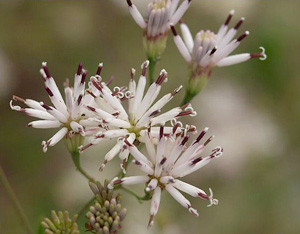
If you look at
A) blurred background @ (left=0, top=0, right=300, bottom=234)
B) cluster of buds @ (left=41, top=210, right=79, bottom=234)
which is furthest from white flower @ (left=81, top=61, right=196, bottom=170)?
blurred background @ (left=0, top=0, right=300, bottom=234)

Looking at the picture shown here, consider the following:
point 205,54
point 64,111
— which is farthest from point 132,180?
point 205,54

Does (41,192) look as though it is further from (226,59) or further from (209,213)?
(226,59)

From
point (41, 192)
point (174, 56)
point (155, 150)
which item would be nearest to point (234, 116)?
point (174, 56)

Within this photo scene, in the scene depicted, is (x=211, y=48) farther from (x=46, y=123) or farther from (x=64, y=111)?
(x=46, y=123)

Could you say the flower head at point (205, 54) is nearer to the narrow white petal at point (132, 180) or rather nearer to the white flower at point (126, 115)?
the white flower at point (126, 115)

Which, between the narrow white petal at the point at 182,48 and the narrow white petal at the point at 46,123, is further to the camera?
the narrow white petal at the point at 182,48

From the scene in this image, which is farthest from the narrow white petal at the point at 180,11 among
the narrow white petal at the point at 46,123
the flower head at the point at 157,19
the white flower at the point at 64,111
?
the narrow white petal at the point at 46,123

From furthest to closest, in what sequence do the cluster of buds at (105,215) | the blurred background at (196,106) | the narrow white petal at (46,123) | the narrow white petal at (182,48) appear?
the blurred background at (196,106)
the narrow white petal at (182,48)
the narrow white petal at (46,123)
the cluster of buds at (105,215)
